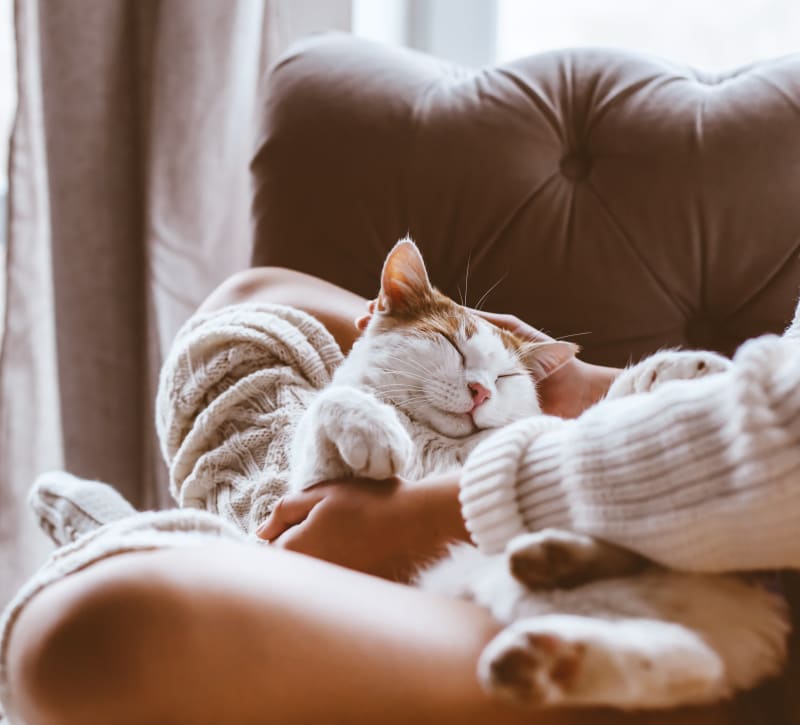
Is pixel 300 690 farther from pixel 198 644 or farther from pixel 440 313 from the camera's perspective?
pixel 440 313

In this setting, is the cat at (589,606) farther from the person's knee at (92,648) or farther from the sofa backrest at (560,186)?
the sofa backrest at (560,186)

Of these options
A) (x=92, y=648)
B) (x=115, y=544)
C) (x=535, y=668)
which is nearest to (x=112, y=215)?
(x=115, y=544)

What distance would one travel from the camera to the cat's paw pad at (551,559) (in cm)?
53

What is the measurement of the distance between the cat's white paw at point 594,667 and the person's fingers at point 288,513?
37cm

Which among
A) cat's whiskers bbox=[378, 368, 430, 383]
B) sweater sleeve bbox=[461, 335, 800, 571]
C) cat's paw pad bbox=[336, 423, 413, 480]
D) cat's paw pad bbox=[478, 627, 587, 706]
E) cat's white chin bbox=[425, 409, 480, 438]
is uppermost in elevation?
sweater sleeve bbox=[461, 335, 800, 571]

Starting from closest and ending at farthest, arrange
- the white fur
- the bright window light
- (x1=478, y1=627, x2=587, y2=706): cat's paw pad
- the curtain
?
(x1=478, y1=627, x2=587, y2=706): cat's paw pad
the white fur
the curtain
the bright window light

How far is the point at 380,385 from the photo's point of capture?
94 cm

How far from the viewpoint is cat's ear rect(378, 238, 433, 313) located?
0.96 metres

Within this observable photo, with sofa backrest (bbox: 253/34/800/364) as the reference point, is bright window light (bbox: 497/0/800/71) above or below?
above

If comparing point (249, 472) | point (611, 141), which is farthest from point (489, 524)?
point (611, 141)

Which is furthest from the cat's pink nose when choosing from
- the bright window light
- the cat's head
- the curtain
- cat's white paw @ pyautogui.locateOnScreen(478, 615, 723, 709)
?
the bright window light

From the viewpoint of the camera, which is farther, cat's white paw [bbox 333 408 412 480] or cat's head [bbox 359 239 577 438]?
cat's head [bbox 359 239 577 438]

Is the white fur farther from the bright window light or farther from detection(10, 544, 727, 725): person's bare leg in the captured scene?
the bright window light

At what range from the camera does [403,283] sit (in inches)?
38.9
